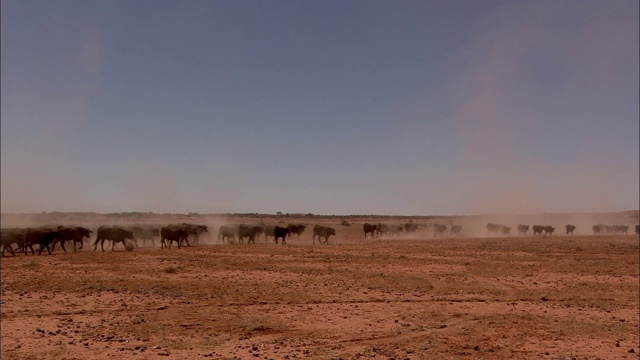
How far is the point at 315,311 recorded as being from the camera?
1476cm

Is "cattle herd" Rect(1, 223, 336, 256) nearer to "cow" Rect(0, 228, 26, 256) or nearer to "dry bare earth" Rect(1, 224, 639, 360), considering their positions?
"cow" Rect(0, 228, 26, 256)

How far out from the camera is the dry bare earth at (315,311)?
10867mm

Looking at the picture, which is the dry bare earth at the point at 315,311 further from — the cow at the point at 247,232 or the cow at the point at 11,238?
the cow at the point at 247,232

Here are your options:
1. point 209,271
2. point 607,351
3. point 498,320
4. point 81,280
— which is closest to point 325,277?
point 209,271

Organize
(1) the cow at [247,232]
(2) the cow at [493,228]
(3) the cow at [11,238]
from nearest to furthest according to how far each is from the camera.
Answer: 1. (3) the cow at [11,238]
2. (1) the cow at [247,232]
3. (2) the cow at [493,228]

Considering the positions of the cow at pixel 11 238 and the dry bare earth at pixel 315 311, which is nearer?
the dry bare earth at pixel 315 311

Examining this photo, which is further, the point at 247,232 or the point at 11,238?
the point at 247,232

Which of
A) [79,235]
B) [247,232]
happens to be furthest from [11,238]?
[247,232]

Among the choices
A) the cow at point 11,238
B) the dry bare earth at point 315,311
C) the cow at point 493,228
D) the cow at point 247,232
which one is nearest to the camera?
the dry bare earth at point 315,311

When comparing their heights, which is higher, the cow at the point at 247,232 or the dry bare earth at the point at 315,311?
the cow at the point at 247,232

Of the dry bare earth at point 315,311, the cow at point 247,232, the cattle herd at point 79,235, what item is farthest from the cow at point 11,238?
the cow at point 247,232

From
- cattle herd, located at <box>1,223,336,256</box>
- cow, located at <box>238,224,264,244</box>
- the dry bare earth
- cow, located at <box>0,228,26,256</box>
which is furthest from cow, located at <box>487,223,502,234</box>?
cow, located at <box>0,228,26,256</box>

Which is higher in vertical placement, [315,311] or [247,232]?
[247,232]

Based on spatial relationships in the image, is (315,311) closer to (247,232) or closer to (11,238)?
(11,238)
